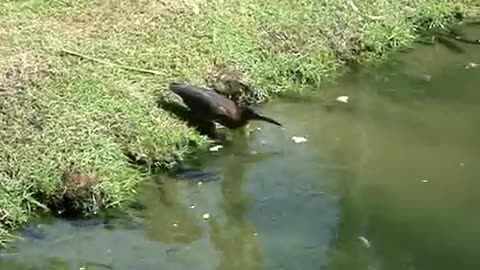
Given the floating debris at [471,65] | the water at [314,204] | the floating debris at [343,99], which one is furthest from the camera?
the floating debris at [471,65]

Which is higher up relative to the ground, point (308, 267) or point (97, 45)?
point (97, 45)

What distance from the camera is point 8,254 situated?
4840 millimetres

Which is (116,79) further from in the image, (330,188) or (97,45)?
(330,188)

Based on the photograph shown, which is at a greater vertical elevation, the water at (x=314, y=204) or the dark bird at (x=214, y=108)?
the dark bird at (x=214, y=108)

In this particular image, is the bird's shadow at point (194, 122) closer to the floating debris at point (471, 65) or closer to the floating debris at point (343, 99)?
the floating debris at point (343, 99)

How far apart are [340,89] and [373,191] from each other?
1.53m

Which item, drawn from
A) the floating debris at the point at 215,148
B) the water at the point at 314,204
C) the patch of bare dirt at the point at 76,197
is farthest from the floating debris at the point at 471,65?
the patch of bare dirt at the point at 76,197

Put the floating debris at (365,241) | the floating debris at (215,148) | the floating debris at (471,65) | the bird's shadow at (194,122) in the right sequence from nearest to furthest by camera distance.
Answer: the floating debris at (365,241), the floating debris at (215,148), the bird's shadow at (194,122), the floating debris at (471,65)

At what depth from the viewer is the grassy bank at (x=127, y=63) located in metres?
5.37

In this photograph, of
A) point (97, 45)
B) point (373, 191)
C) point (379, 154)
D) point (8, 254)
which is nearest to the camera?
point (8, 254)

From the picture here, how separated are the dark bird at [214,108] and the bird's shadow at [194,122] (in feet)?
0.10

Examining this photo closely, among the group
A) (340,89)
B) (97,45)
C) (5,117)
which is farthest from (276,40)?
(5,117)

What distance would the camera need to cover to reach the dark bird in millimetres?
6016

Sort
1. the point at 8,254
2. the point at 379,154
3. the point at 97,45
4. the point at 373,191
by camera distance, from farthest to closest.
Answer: the point at 97,45
the point at 379,154
the point at 373,191
the point at 8,254
